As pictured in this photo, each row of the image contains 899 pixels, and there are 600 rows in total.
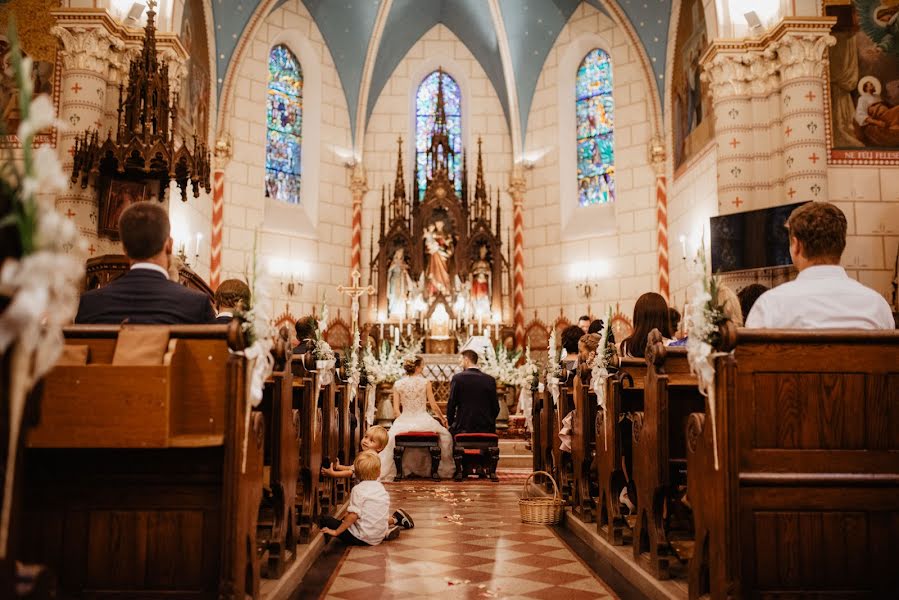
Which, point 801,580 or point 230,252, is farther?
point 230,252

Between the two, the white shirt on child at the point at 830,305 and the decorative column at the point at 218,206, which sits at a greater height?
the decorative column at the point at 218,206

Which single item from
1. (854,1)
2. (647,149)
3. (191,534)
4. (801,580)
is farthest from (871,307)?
(647,149)

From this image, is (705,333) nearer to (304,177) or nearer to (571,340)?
(571,340)

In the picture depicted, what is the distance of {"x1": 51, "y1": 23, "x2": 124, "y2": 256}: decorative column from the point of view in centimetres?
991

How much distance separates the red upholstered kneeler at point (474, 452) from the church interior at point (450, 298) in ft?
0.12

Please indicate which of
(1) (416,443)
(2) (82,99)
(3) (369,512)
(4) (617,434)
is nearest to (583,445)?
(4) (617,434)

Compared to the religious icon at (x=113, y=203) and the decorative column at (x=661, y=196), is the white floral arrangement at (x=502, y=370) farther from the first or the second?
the religious icon at (x=113, y=203)

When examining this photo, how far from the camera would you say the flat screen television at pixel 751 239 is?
401 inches

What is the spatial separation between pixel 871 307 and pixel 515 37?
49.4ft

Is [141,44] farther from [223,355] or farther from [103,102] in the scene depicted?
[223,355]

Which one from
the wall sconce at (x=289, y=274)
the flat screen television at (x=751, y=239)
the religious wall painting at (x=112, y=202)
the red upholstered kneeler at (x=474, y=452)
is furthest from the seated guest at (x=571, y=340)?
the wall sconce at (x=289, y=274)

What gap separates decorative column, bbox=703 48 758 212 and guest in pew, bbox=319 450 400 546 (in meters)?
8.03

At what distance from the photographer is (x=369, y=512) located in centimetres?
549

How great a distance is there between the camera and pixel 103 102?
1039 centimetres
